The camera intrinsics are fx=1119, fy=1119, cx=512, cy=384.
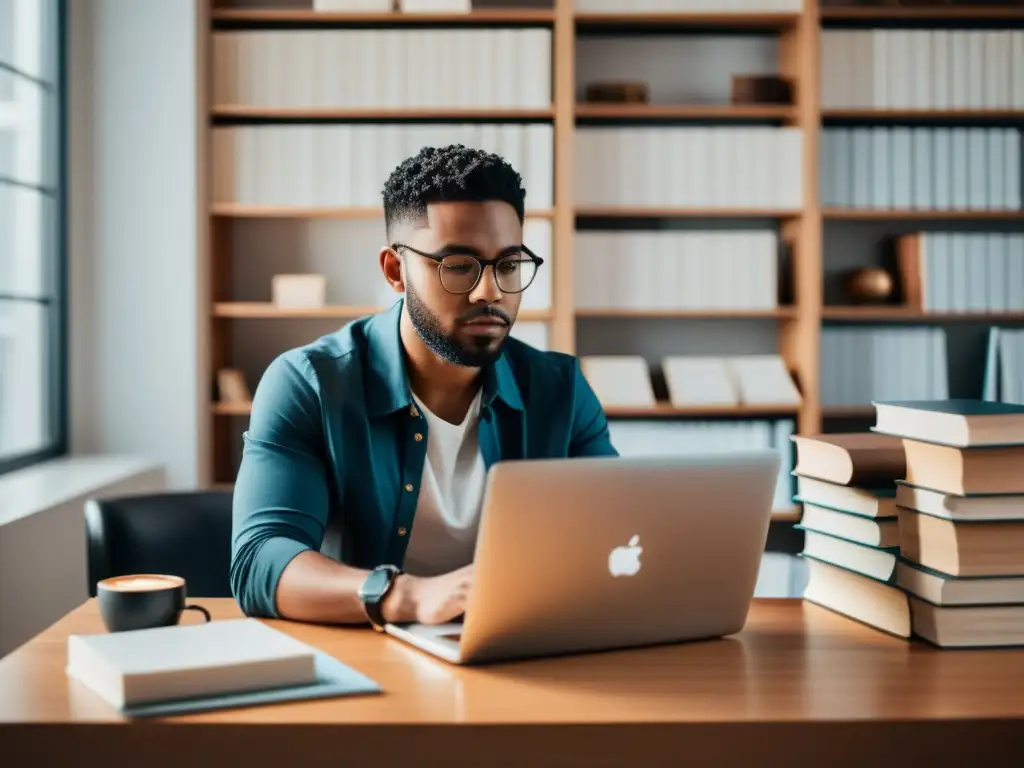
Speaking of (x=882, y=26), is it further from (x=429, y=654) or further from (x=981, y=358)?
(x=429, y=654)

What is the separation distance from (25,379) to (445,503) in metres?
2.07

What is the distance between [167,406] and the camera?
3514 millimetres

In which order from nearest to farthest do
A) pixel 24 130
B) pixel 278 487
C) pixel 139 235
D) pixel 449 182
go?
pixel 278 487 < pixel 449 182 < pixel 24 130 < pixel 139 235

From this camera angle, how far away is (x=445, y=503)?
5.62 feet

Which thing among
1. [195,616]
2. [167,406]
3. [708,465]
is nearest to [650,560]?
[708,465]

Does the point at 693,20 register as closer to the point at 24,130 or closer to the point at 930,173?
the point at 930,173

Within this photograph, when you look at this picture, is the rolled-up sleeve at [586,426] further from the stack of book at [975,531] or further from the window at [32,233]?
the window at [32,233]

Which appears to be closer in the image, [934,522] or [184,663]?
[184,663]

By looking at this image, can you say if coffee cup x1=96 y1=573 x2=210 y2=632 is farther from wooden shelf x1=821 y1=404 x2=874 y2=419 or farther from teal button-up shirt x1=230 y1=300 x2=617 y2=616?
wooden shelf x1=821 y1=404 x2=874 y2=419

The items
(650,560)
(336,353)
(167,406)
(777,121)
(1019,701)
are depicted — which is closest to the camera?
(1019,701)

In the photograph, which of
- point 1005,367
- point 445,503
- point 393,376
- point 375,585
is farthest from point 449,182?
point 1005,367

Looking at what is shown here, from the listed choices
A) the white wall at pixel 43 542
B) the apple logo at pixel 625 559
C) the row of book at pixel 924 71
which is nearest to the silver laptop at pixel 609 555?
the apple logo at pixel 625 559

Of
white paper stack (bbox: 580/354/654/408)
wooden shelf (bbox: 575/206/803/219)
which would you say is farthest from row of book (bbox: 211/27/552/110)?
white paper stack (bbox: 580/354/654/408)

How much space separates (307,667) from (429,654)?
166 mm
